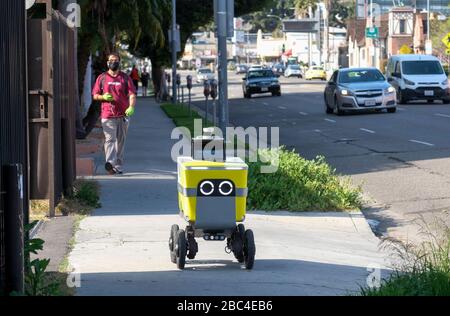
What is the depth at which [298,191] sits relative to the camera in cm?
1366

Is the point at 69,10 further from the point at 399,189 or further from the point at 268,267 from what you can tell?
the point at 268,267

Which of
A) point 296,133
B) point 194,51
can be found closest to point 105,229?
point 296,133

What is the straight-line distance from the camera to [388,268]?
9.63m

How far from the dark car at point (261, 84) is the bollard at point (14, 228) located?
1865 inches

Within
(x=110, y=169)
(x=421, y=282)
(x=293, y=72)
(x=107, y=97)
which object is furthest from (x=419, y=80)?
(x=293, y=72)

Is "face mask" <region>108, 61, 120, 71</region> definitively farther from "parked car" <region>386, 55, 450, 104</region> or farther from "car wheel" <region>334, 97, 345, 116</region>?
"parked car" <region>386, 55, 450, 104</region>

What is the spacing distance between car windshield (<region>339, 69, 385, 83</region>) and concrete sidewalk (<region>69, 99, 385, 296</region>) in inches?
811

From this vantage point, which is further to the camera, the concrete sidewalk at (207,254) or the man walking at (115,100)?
the man walking at (115,100)

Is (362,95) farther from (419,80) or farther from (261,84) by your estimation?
(261,84)

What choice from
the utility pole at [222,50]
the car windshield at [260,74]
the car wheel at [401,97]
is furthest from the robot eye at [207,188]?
the car windshield at [260,74]

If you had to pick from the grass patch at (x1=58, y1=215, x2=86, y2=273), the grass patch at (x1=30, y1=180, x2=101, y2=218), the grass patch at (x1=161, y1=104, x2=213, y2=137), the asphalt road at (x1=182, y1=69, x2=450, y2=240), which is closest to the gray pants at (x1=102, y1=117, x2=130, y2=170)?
the grass patch at (x1=30, y1=180, x2=101, y2=218)

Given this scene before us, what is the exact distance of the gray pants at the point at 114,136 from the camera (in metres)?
15.6

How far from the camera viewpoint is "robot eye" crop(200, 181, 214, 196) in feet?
29.0

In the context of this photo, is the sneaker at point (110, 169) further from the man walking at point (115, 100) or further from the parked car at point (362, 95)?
the parked car at point (362, 95)
